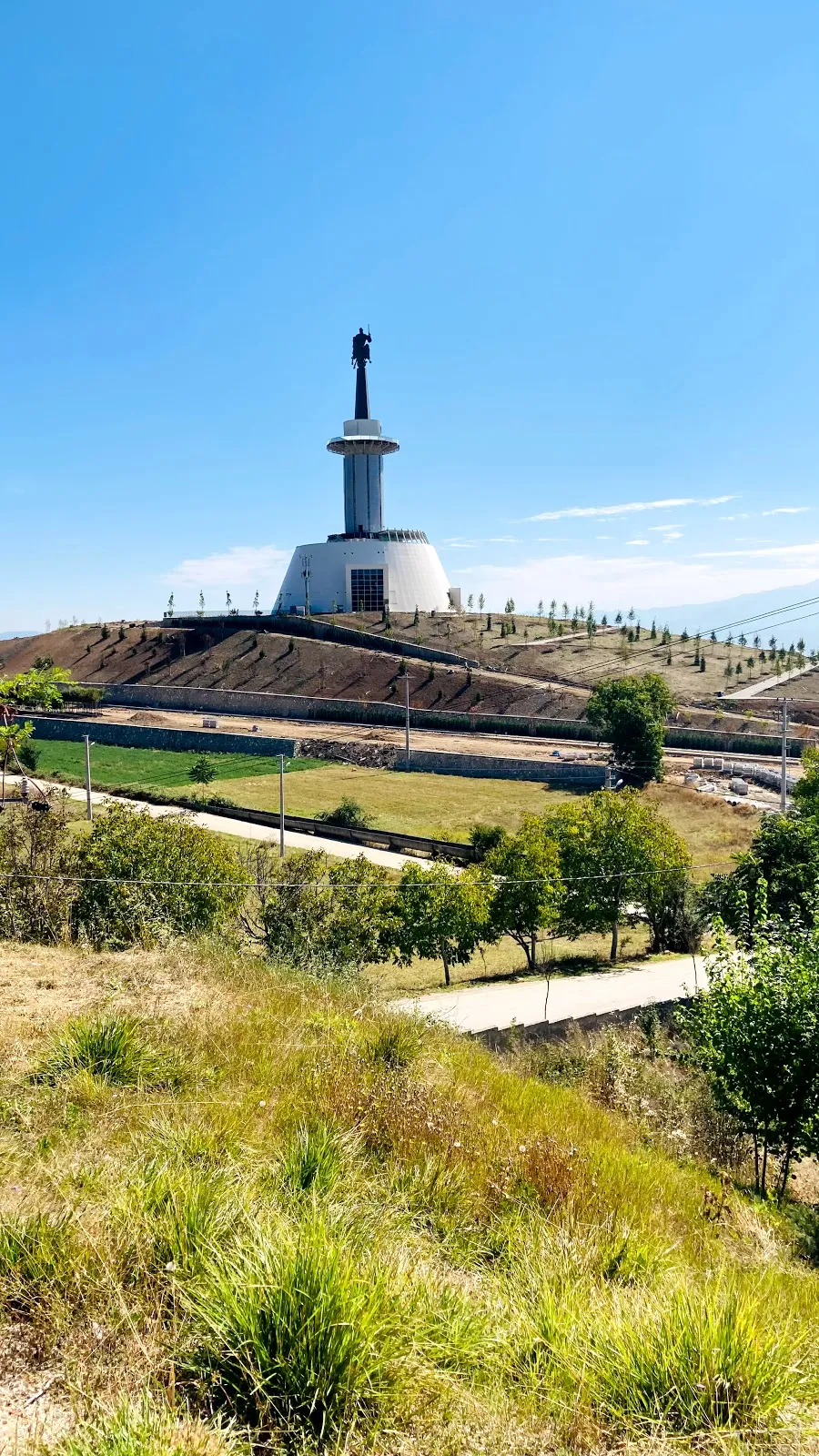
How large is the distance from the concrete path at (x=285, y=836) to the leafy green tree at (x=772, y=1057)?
69.4 ft

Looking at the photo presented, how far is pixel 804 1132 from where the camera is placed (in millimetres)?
7914

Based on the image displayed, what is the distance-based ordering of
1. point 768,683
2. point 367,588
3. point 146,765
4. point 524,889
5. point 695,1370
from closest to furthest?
point 695,1370
point 524,889
point 146,765
point 768,683
point 367,588

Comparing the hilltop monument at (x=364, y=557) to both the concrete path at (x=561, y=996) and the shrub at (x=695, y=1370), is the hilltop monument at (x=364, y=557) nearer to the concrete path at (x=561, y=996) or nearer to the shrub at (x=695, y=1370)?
the concrete path at (x=561, y=996)

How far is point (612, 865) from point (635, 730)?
866 inches

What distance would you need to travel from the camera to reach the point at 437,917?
68.4ft

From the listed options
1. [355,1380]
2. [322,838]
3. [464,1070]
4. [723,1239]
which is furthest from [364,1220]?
[322,838]

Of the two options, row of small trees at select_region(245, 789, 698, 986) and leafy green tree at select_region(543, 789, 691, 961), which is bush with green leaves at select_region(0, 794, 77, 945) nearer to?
row of small trees at select_region(245, 789, 698, 986)

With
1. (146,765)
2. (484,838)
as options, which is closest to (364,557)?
(146,765)

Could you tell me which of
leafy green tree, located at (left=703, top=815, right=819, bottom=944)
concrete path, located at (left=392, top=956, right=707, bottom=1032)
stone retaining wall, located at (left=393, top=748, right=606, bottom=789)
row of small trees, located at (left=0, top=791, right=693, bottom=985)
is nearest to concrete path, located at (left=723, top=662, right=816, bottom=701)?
stone retaining wall, located at (left=393, top=748, right=606, bottom=789)

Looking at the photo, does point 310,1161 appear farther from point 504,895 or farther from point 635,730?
point 635,730

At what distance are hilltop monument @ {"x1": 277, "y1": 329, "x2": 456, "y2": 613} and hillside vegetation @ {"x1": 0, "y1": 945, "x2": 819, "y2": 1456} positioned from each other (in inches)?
3181

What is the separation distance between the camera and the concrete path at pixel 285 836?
106 ft

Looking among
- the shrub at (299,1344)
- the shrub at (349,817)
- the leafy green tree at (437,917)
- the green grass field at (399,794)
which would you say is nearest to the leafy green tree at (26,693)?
the shrub at (299,1344)

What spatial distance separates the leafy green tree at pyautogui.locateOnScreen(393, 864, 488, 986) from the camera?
67.7 feet
